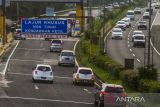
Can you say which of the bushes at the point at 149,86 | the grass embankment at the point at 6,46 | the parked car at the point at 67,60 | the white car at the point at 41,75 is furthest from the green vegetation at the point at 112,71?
the grass embankment at the point at 6,46

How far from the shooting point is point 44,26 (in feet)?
200

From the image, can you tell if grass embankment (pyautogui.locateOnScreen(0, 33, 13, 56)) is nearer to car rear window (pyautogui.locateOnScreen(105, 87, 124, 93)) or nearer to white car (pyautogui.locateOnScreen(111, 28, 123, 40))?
white car (pyautogui.locateOnScreen(111, 28, 123, 40))

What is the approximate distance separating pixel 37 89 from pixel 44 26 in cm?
1437

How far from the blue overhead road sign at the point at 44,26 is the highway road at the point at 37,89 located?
392 cm

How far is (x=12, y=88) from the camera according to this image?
4741cm

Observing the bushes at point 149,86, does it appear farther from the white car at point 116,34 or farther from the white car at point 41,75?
the white car at point 116,34

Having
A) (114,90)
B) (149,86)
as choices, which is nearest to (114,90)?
(114,90)

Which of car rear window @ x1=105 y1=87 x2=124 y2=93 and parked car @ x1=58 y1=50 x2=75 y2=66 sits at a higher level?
car rear window @ x1=105 y1=87 x2=124 y2=93

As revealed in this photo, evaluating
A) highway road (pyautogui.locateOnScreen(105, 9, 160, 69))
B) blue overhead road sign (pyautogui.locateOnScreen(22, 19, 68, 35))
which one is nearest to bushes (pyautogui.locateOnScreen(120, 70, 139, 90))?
blue overhead road sign (pyautogui.locateOnScreen(22, 19, 68, 35))

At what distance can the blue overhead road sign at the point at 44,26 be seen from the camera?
60.8 metres

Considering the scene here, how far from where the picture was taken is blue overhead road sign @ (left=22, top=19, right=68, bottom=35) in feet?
199

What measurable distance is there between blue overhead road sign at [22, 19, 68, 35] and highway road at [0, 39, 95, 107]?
3.92 metres

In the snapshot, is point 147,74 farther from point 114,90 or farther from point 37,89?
point 114,90

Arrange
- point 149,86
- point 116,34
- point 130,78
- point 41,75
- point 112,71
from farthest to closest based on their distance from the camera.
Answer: point 116,34
point 112,71
point 41,75
point 130,78
point 149,86
